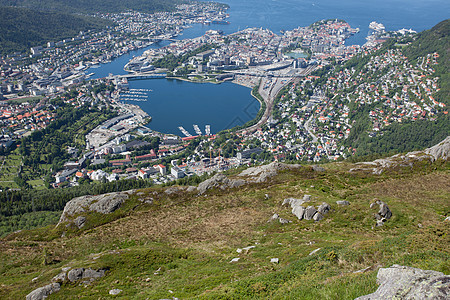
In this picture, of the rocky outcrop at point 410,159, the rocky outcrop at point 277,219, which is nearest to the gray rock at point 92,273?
the rocky outcrop at point 277,219

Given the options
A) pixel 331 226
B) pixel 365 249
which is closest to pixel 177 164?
pixel 331 226

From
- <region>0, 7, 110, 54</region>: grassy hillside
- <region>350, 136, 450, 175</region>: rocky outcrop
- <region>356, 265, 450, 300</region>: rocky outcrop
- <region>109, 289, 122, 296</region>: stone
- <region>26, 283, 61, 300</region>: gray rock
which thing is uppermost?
<region>0, 7, 110, 54</region>: grassy hillside

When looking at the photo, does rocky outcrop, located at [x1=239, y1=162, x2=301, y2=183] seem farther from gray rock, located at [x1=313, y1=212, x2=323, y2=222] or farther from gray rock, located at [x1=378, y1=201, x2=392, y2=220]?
gray rock, located at [x1=378, y1=201, x2=392, y2=220]

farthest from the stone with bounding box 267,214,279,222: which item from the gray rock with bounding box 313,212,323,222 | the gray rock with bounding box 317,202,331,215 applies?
the gray rock with bounding box 317,202,331,215

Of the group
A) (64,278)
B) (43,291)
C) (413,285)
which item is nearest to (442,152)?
(413,285)

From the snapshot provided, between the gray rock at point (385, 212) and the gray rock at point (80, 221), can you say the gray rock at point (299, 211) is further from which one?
the gray rock at point (80, 221)

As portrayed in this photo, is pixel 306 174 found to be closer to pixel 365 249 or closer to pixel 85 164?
pixel 365 249
